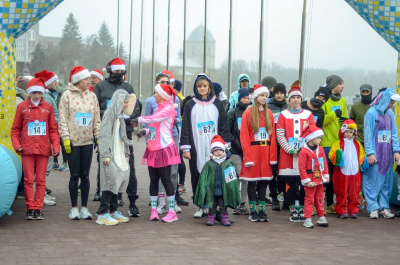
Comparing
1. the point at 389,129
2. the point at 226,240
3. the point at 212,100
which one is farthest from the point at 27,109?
the point at 389,129

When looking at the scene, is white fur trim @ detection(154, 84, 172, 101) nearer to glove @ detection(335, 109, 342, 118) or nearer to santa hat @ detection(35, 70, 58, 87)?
santa hat @ detection(35, 70, 58, 87)

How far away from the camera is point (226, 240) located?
7570 millimetres

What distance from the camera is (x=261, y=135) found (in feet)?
→ 29.6

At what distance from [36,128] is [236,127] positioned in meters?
2.82

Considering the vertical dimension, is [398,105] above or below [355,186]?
above

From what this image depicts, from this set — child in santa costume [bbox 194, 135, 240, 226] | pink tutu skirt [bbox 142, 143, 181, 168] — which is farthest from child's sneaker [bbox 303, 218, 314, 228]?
pink tutu skirt [bbox 142, 143, 181, 168]

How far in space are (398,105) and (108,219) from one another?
15.3ft

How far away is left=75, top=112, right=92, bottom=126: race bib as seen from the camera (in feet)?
28.2

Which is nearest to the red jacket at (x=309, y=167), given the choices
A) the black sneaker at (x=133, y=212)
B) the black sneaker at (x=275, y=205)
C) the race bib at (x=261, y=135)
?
the race bib at (x=261, y=135)

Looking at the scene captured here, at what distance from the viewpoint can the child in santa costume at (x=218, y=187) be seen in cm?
855

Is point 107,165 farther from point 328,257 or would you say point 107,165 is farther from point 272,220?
point 328,257

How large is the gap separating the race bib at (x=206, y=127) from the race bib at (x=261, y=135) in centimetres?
59

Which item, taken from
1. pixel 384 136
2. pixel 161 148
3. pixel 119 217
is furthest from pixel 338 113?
pixel 119 217

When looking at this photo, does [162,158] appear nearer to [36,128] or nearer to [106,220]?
[106,220]
